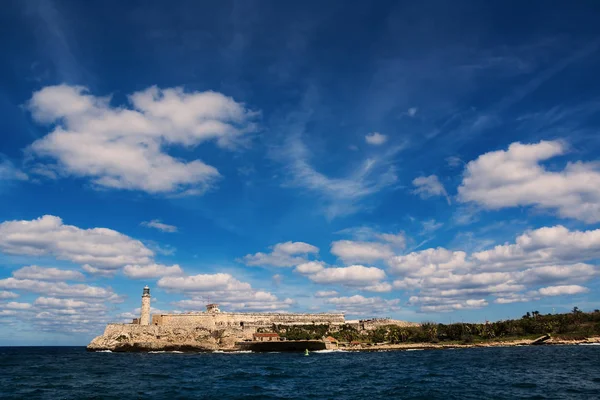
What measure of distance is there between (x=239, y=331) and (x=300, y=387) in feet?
336

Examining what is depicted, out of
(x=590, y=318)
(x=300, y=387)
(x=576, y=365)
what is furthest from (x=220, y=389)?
(x=590, y=318)

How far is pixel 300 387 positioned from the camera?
48031mm

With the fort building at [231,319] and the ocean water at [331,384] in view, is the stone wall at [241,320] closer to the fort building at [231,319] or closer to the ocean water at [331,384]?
the fort building at [231,319]

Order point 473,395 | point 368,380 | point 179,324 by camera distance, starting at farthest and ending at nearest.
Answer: point 179,324 < point 368,380 < point 473,395

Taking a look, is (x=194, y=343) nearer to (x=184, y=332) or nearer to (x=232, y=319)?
(x=184, y=332)

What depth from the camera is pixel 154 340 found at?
433 ft

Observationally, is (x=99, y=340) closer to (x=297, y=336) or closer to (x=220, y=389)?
(x=297, y=336)

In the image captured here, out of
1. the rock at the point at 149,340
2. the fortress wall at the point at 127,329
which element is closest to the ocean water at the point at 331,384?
the rock at the point at 149,340

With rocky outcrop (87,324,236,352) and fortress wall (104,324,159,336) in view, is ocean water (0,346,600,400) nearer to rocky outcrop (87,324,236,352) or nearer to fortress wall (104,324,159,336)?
rocky outcrop (87,324,236,352)

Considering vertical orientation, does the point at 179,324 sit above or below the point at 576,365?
above

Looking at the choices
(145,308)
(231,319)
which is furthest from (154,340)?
(231,319)

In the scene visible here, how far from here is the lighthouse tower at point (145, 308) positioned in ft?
450

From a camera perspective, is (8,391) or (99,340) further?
(99,340)

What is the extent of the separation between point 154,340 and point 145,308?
11412 millimetres
